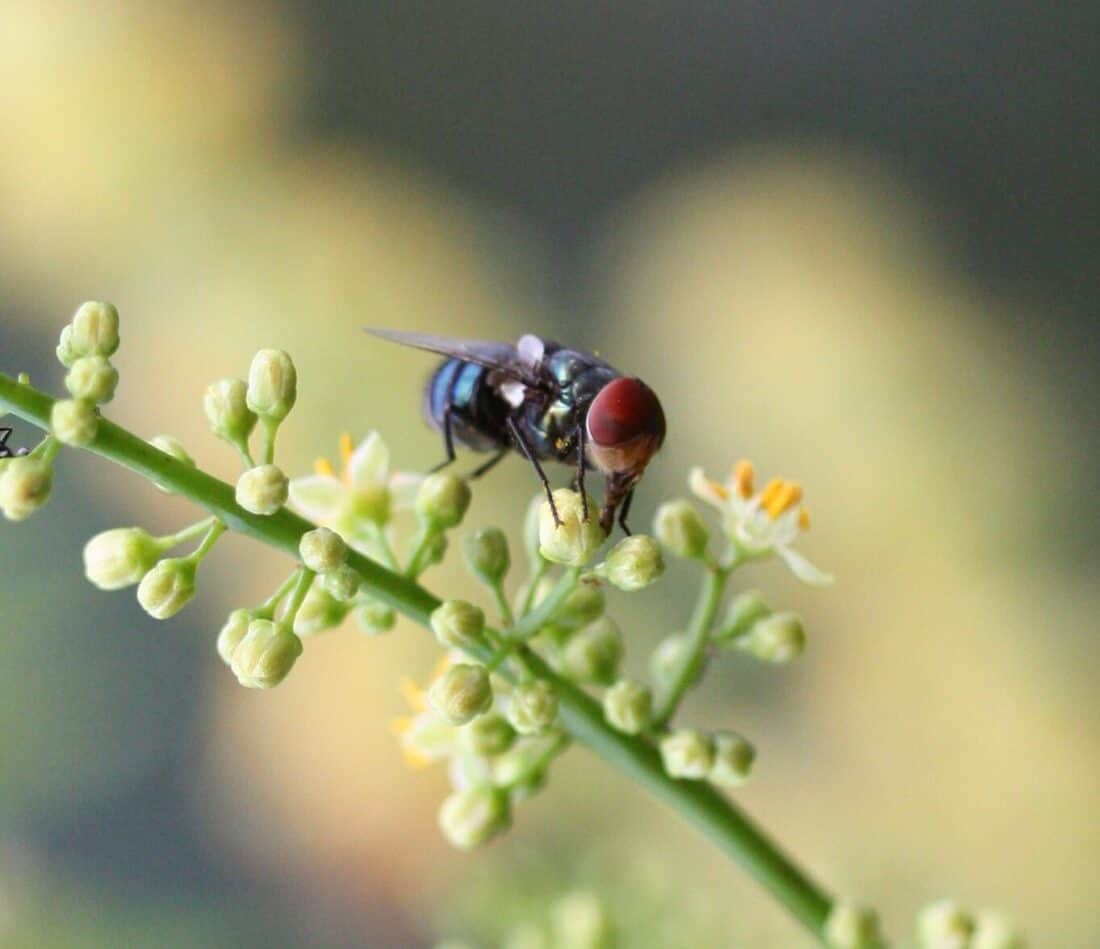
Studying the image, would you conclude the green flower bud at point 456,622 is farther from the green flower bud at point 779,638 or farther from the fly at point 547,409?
the green flower bud at point 779,638

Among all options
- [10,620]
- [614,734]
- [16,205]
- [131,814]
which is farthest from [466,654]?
[16,205]

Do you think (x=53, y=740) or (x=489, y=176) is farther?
(x=489, y=176)

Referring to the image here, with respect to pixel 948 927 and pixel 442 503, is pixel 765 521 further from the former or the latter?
pixel 948 927

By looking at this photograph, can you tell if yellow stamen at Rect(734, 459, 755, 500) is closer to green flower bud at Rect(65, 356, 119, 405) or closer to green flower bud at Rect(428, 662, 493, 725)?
green flower bud at Rect(428, 662, 493, 725)

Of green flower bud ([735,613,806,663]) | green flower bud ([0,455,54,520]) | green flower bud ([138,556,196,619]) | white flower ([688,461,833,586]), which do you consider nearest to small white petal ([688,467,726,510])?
white flower ([688,461,833,586])

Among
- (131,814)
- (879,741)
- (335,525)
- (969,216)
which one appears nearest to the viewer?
(335,525)

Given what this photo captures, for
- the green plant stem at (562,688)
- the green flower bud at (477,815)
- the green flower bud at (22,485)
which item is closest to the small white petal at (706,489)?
the green plant stem at (562,688)

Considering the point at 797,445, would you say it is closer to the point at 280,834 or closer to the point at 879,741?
the point at 879,741
